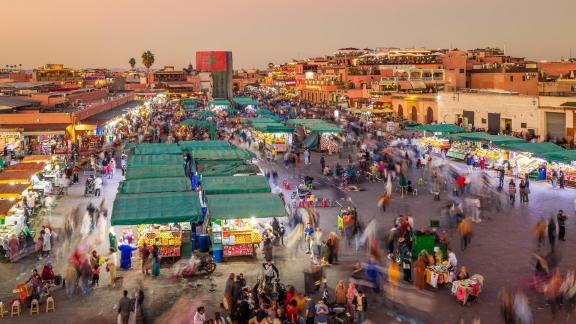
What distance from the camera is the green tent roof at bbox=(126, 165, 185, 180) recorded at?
1829cm

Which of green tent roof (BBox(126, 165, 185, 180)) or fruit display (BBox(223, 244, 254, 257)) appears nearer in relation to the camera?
fruit display (BBox(223, 244, 254, 257))

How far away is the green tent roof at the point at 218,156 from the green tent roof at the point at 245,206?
5.69 meters

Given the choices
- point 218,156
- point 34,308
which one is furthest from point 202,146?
point 34,308

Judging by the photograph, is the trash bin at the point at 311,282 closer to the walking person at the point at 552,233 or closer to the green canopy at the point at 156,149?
the walking person at the point at 552,233

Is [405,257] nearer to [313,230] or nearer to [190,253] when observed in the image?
[313,230]

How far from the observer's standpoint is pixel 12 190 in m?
17.0

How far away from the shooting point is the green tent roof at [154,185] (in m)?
16.0

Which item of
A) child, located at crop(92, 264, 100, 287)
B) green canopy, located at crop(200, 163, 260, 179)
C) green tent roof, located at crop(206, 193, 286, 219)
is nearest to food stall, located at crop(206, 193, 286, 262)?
green tent roof, located at crop(206, 193, 286, 219)

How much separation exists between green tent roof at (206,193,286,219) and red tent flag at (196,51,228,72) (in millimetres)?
94864

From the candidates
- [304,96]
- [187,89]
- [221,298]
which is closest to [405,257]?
[221,298]

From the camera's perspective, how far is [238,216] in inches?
544

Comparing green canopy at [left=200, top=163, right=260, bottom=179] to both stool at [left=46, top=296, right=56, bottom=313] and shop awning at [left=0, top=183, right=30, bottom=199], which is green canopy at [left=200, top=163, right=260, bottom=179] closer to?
shop awning at [left=0, top=183, right=30, bottom=199]

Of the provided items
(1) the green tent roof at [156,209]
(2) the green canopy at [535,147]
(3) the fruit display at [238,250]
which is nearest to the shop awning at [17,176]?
(1) the green tent roof at [156,209]

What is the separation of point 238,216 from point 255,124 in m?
24.6
